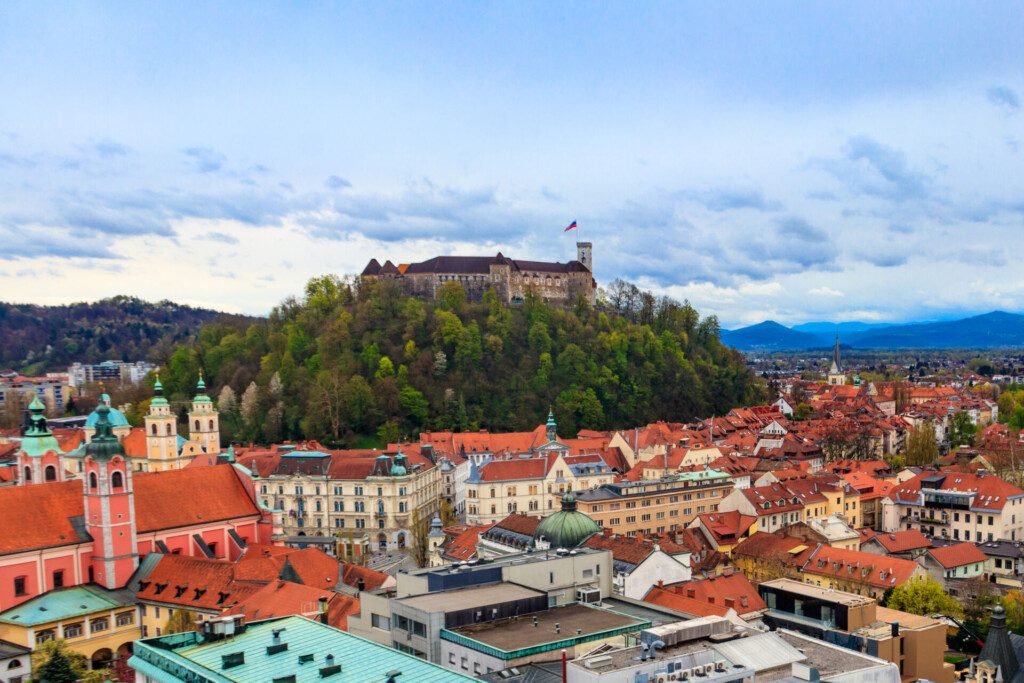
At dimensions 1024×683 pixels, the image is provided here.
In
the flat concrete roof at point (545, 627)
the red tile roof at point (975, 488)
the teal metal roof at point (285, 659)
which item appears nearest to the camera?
the teal metal roof at point (285, 659)

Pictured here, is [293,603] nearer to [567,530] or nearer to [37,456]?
[567,530]

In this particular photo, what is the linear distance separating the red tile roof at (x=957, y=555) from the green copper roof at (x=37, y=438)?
2197 inches

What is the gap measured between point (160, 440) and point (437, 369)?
40218 millimetres

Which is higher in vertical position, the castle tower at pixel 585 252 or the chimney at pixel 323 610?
the castle tower at pixel 585 252

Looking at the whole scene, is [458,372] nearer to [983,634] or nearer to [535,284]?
[535,284]

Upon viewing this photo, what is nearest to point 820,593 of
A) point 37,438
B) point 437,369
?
point 37,438

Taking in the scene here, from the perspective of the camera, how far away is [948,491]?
6569 cm

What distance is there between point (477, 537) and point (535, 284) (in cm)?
7807

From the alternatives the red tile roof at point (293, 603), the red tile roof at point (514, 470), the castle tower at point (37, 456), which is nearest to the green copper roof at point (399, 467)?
the red tile roof at point (514, 470)

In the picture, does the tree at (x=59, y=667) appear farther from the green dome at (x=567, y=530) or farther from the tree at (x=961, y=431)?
the tree at (x=961, y=431)

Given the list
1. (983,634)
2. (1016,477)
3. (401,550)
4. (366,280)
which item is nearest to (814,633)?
(983,634)

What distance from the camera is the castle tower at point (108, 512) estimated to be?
4672 cm

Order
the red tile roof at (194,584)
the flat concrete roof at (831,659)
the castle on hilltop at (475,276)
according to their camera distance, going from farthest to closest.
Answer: the castle on hilltop at (475,276) < the red tile roof at (194,584) < the flat concrete roof at (831,659)

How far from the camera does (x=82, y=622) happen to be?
44281 millimetres
